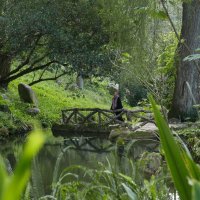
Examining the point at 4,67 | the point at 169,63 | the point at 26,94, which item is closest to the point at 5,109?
the point at 26,94

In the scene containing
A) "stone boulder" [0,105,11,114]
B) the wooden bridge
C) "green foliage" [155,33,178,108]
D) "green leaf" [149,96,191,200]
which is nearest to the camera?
"green leaf" [149,96,191,200]

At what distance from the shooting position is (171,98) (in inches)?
533

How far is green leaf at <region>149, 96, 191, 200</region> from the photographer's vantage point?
0.76 meters

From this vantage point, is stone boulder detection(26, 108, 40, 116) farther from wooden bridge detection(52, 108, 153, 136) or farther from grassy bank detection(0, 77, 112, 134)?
wooden bridge detection(52, 108, 153, 136)

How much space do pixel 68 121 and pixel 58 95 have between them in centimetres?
645

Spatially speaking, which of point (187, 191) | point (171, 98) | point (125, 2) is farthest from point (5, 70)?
point (187, 191)

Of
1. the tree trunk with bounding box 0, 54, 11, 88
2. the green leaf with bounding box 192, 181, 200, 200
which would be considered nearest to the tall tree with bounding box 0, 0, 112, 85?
the tree trunk with bounding box 0, 54, 11, 88

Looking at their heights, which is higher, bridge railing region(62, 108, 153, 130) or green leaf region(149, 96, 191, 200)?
green leaf region(149, 96, 191, 200)

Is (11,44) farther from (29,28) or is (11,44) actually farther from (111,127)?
(111,127)

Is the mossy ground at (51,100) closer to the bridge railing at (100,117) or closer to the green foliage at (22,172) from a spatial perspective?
the bridge railing at (100,117)

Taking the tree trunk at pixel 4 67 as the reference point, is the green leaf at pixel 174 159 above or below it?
above

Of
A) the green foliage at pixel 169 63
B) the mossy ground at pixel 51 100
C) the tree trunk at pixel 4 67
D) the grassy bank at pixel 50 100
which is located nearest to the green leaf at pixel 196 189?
the green foliage at pixel 169 63

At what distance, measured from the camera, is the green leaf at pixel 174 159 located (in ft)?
2.49

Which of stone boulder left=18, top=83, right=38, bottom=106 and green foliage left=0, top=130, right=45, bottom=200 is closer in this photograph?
green foliage left=0, top=130, right=45, bottom=200
